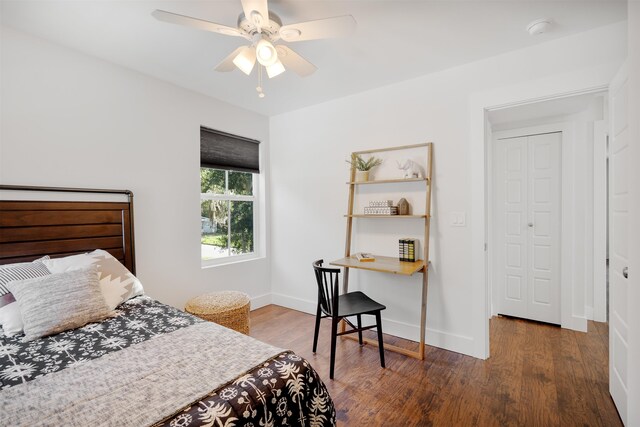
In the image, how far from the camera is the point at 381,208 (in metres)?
2.78

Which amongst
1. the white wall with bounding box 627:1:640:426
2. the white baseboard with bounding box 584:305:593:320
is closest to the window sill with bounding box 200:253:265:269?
the white wall with bounding box 627:1:640:426

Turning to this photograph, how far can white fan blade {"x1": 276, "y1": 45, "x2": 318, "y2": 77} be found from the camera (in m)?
1.74

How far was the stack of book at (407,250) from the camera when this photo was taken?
264 centimetres

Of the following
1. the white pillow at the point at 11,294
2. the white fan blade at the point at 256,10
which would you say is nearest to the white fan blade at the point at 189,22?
the white fan blade at the point at 256,10

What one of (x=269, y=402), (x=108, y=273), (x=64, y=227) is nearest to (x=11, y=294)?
(x=108, y=273)

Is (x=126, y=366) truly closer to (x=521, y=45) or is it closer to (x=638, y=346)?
(x=638, y=346)

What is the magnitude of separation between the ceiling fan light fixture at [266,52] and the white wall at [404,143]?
1.60m

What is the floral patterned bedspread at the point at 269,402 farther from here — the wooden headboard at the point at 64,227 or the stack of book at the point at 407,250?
the wooden headboard at the point at 64,227

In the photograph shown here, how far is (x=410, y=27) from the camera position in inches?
77.3

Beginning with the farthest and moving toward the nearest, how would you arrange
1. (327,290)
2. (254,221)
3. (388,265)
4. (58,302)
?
(254,221) → (388,265) → (327,290) → (58,302)

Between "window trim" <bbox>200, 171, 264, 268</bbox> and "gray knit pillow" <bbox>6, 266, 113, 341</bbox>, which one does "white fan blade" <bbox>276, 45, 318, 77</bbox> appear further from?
"window trim" <bbox>200, 171, 264, 268</bbox>

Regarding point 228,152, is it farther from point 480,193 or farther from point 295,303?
point 480,193

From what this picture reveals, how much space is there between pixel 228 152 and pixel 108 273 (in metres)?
1.89

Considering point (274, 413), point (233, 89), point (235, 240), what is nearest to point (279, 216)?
point (235, 240)
